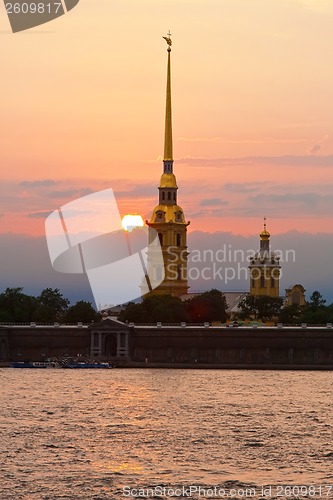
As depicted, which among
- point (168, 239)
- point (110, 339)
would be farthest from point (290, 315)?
point (110, 339)

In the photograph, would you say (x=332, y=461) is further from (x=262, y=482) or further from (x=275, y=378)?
(x=275, y=378)

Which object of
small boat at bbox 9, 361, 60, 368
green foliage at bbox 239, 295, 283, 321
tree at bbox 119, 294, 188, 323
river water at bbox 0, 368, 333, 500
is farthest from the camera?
green foliage at bbox 239, 295, 283, 321

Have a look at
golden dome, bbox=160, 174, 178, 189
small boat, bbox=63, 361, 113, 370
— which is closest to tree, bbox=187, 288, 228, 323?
golden dome, bbox=160, 174, 178, 189

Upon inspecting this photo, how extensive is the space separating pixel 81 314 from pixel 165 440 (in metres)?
51.1

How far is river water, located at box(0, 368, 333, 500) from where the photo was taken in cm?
3634

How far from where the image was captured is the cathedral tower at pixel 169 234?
110m

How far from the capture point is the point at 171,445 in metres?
43.0

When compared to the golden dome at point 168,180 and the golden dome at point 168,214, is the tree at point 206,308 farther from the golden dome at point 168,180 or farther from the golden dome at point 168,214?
the golden dome at point 168,180

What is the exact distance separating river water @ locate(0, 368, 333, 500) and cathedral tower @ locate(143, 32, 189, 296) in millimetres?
42138

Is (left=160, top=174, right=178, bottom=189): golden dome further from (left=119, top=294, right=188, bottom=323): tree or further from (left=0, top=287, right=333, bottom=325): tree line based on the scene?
(left=119, top=294, right=188, bottom=323): tree

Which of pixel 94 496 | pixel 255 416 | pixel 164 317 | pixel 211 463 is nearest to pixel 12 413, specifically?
pixel 255 416

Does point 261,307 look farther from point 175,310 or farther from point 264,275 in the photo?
point 175,310

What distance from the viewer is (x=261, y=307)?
10662cm

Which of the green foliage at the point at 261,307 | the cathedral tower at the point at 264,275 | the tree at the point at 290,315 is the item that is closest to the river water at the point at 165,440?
the tree at the point at 290,315
